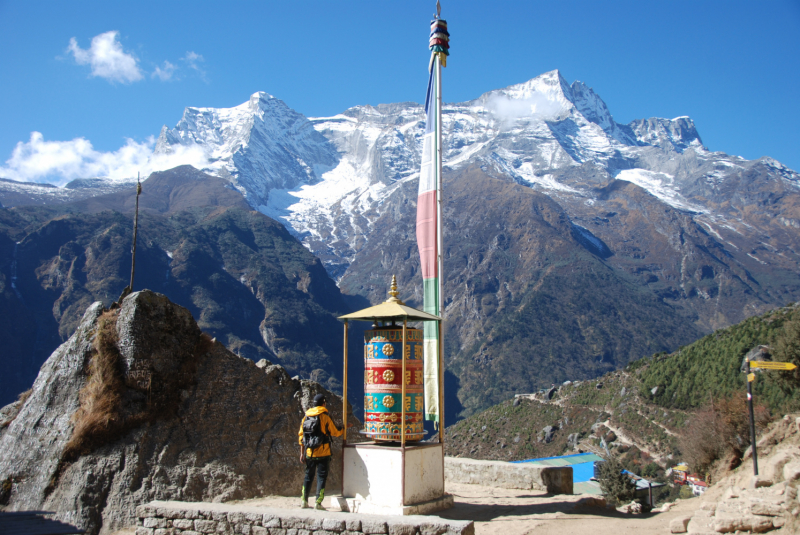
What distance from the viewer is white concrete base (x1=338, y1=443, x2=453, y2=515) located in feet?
30.5

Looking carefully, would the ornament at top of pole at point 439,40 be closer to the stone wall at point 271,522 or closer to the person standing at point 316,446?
the person standing at point 316,446

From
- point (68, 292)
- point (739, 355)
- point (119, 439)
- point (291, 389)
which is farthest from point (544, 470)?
point (68, 292)

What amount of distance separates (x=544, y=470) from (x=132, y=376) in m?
7.87

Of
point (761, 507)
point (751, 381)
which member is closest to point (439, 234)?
point (751, 381)

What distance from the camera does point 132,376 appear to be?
11141 mm

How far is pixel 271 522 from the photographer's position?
807cm

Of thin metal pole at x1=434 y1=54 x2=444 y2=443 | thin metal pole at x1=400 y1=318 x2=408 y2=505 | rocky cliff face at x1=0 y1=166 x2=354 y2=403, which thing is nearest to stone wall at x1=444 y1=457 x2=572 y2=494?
thin metal pole at x1=434 y1=54 x2=444 y2=443

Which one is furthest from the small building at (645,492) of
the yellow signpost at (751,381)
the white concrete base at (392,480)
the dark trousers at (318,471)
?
the dark trousers at (318,471)

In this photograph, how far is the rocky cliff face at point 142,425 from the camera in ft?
34.0

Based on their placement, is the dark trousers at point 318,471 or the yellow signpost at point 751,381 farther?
the yellow signpost at point 751,381

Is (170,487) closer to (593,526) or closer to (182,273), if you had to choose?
(593,526)

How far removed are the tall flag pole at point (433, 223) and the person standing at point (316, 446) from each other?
209cm

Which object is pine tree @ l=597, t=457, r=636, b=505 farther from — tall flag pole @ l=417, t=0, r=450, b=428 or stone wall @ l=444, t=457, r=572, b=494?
tall flag pole @ l=417, t=0, r=450, b=428

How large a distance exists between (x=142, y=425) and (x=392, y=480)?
14.7 feet
